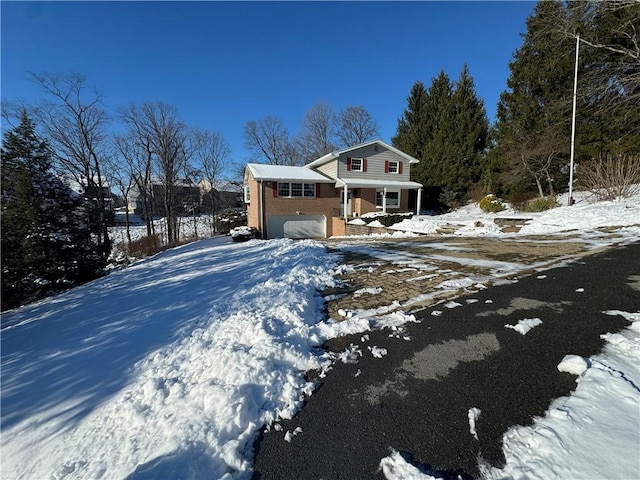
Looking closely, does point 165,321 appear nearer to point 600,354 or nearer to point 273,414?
point 273,414

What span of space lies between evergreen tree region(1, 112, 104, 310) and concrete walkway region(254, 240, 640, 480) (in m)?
14.4

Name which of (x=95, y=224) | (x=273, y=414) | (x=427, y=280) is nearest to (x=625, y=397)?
(x=273, y=414)

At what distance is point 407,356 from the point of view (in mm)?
2834

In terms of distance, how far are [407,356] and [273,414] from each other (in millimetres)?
1446

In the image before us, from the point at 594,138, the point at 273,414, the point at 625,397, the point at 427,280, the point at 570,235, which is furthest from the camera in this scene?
the point at 594,138

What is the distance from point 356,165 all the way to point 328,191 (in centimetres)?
300

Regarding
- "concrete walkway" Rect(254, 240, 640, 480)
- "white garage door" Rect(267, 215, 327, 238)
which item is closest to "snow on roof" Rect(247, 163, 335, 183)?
"white garage door" Rect(267, 215, 327, 238)

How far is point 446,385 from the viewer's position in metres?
2.37

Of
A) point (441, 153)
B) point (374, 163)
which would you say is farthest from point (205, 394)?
point (441, 153)

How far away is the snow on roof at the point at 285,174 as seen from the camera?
18.0m

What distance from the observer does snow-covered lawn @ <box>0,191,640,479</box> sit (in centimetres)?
175

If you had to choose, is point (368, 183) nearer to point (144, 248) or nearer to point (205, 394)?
point (144, 248)

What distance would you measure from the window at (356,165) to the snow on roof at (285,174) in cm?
201

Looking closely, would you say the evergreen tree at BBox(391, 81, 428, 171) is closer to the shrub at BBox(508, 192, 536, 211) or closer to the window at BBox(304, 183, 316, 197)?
the shrub at BBox(508, 192, 536, 211)
